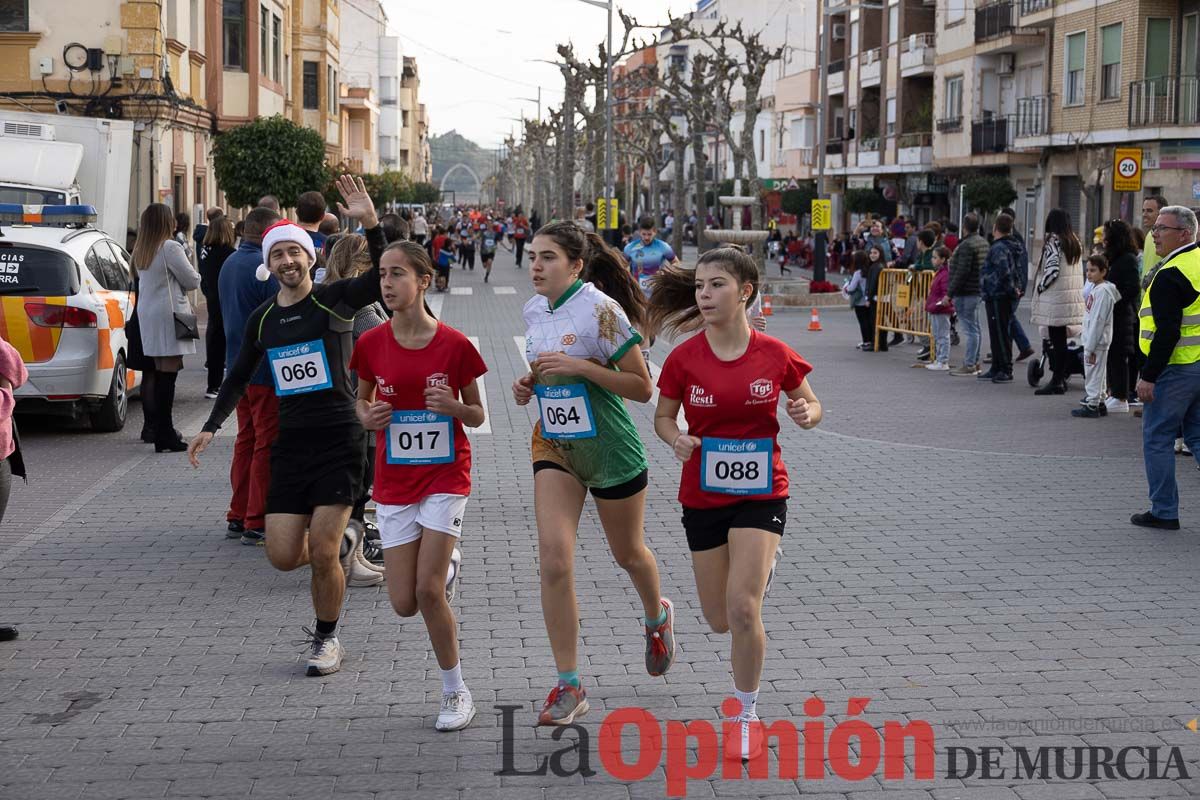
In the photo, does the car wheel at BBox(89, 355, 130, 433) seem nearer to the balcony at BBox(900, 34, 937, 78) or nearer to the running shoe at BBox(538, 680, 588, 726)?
the running shoe at BBox(538, 680, 588, 726)

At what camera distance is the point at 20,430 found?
13.8 metres

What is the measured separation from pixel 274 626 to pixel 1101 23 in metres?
36.9

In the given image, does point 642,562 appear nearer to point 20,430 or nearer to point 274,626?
point 274,626

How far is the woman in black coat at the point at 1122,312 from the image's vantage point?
14359 mm

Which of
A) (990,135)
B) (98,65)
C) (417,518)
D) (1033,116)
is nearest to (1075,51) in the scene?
(1033,116)

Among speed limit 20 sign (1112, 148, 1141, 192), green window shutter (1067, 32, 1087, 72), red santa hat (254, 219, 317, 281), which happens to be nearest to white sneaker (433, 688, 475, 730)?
red santa hat (254, 219, 317, 281)

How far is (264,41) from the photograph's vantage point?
4028 centimetres

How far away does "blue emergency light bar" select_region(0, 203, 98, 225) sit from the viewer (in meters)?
15.8

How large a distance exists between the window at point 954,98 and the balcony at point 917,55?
221 cm

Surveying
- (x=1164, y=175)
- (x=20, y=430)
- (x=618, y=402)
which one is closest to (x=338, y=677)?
(x=618, y=402)

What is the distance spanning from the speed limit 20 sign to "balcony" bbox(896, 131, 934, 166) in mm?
31530

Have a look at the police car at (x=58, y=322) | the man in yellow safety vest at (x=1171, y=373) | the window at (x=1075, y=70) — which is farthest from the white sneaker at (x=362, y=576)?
the window at (x=1075, y=70)

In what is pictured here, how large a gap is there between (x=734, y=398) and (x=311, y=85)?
5319cm

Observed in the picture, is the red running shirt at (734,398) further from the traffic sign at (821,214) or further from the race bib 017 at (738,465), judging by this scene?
the traffic sign at (821,214)
